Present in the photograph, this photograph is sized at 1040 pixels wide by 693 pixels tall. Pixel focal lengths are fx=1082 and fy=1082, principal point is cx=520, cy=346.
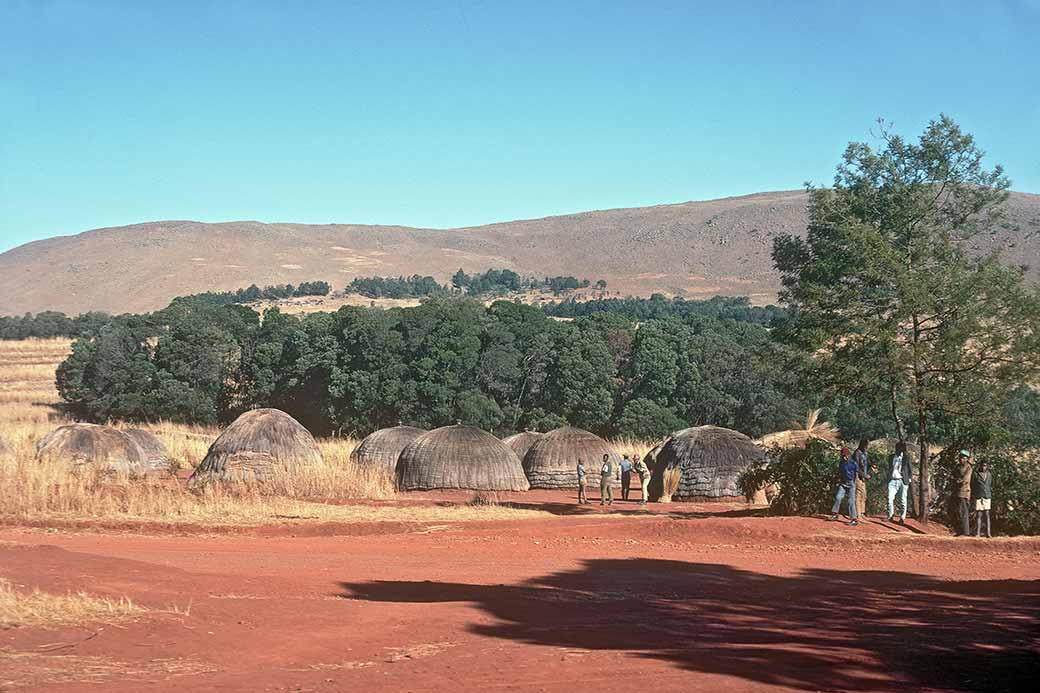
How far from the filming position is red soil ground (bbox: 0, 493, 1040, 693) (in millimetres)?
9031

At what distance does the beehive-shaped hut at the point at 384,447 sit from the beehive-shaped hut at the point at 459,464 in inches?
84.6

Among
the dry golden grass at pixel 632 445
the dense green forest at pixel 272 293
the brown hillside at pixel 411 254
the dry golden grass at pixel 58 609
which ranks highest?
the brown hillside at pixel 411 254

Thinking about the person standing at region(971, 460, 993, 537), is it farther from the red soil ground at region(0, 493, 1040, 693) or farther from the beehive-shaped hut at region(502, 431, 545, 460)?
the beehive-shaped hut at region(502, 431, 545, 460)

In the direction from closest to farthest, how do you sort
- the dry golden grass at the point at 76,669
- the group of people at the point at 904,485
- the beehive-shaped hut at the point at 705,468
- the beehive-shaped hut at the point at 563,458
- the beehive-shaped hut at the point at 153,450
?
the dry golden grass at the point at 76,669, the group of people at the point at 904,485, the beehive-shaped hut at the point at 705,468, the beehive-shaped hut at the point at 563,458, the beehive-shaped hut at the point at 153,450

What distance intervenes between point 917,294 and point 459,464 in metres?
14.2

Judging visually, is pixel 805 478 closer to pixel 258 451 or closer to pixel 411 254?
pixel 258 451

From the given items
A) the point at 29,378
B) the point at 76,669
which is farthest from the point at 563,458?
the point at 29,378

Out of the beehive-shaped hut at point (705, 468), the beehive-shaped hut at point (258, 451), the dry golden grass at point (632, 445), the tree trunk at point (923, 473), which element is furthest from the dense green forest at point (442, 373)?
the tree trunk at point (923, 473)

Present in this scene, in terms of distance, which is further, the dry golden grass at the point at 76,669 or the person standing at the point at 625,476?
the person standing at the point at 625,476

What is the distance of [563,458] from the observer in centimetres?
3497

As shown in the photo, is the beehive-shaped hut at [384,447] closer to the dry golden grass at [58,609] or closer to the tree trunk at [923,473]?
the tree trunk at [923,473]

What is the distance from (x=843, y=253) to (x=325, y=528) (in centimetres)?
1202

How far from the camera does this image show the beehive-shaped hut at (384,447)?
3394 cm

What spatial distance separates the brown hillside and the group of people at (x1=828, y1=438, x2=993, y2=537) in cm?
9511
